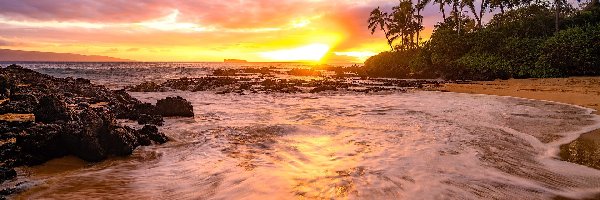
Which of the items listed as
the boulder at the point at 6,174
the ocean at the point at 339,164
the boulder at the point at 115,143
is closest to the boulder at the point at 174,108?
the ocean at the point at 339,164

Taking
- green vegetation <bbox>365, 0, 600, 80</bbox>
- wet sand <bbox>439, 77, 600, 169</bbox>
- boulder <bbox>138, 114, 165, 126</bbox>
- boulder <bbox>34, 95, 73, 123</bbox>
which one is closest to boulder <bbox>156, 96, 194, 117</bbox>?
boulder <bbox>138, 114, 165, 126</bbox>

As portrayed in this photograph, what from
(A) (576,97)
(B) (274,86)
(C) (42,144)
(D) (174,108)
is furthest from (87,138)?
(B) (274,86)

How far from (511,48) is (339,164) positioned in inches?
1251

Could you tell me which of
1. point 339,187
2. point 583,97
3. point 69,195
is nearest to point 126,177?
point 69,195

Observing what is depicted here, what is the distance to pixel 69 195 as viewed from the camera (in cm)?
481

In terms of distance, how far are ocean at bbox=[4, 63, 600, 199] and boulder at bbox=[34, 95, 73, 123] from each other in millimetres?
1564

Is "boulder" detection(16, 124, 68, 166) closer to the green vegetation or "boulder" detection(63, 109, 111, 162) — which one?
"boulder" detection(63, 109, 111, 162)

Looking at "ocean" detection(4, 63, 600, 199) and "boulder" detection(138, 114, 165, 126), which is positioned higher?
"boulder" detection(138, 114, 165, 126)

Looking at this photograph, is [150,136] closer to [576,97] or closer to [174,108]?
[174,108]

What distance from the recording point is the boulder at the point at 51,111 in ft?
24.5

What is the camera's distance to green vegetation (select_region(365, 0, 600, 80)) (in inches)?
1055

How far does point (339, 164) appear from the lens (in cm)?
628

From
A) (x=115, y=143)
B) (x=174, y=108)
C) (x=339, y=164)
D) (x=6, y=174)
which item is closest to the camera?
(x=6, y=174)

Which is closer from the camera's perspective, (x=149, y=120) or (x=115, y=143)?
(x=115, y=143)
